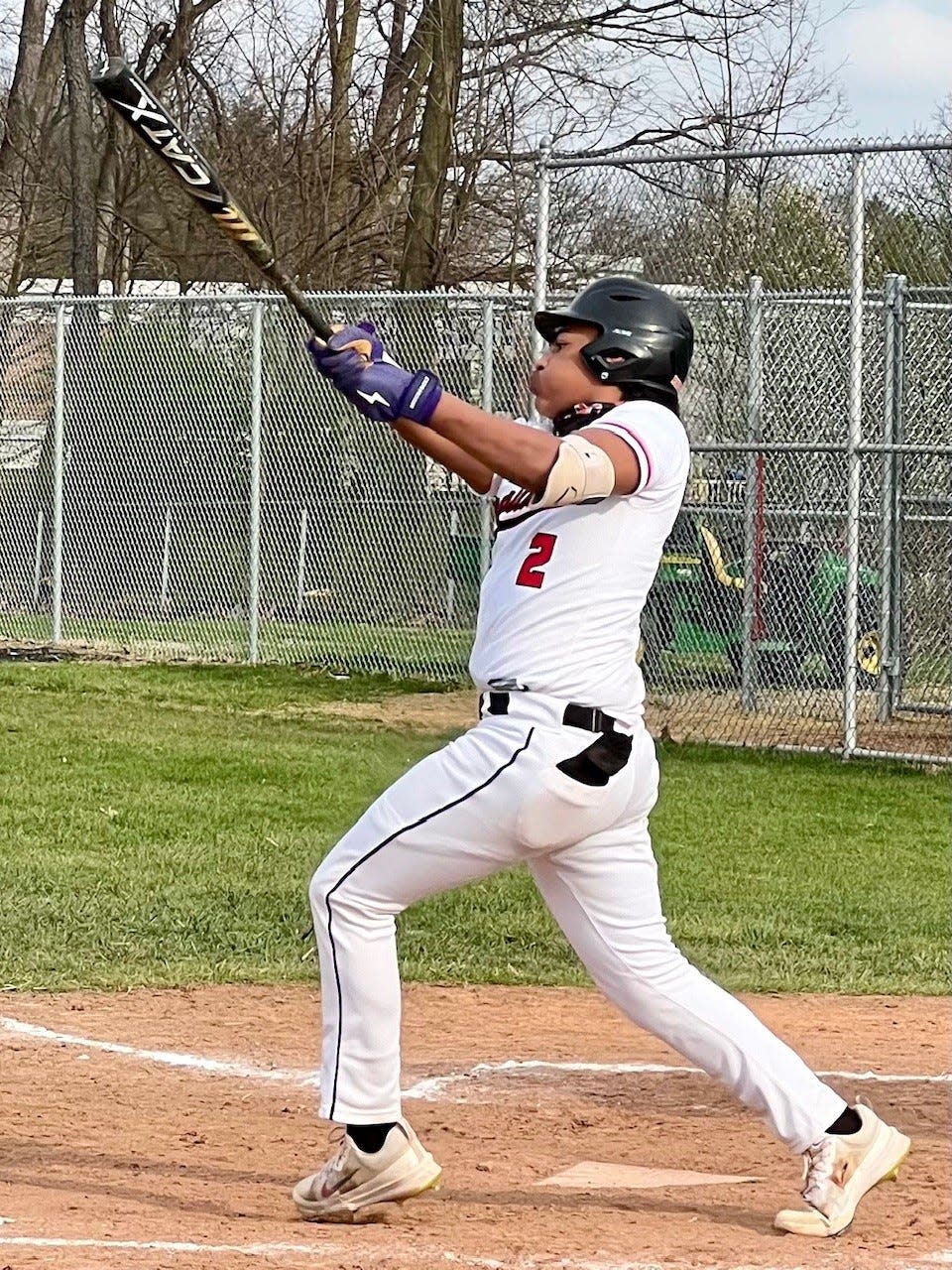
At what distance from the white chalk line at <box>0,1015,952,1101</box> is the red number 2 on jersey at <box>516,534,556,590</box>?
201cm

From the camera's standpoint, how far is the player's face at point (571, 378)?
4371 millimetres

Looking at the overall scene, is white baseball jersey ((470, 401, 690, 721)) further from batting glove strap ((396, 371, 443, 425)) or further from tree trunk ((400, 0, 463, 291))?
tree trunk ((400, 0, 463, 291))

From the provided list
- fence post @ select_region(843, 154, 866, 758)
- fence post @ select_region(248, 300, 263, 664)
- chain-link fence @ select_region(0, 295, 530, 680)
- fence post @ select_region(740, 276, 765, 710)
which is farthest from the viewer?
fence post @ select_region(248, 300, 263, 664)

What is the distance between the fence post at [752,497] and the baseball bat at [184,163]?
7.93 meters

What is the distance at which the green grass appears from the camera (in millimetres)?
7438

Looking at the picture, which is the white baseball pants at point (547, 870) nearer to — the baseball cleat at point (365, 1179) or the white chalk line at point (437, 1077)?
the baseball cleat at point (365, 1179)

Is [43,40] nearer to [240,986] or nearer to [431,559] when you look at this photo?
[431,559]

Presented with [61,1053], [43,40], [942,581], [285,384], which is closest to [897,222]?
[942,581]

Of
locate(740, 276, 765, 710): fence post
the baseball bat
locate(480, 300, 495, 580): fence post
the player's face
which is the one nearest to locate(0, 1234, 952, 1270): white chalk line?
the player's face

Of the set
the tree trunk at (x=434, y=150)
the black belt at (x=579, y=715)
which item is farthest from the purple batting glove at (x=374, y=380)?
the tree trunk at (x=434, y=150)

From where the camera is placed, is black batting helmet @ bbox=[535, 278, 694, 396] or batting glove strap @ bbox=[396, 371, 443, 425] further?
black batting helmet @ bbox=[535, 278, 694, 396]

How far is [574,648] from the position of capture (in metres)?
4.17

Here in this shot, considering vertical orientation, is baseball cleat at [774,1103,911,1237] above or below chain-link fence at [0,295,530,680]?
below

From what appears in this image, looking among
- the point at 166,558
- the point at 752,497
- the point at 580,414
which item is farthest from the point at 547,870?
the point at 166,558
